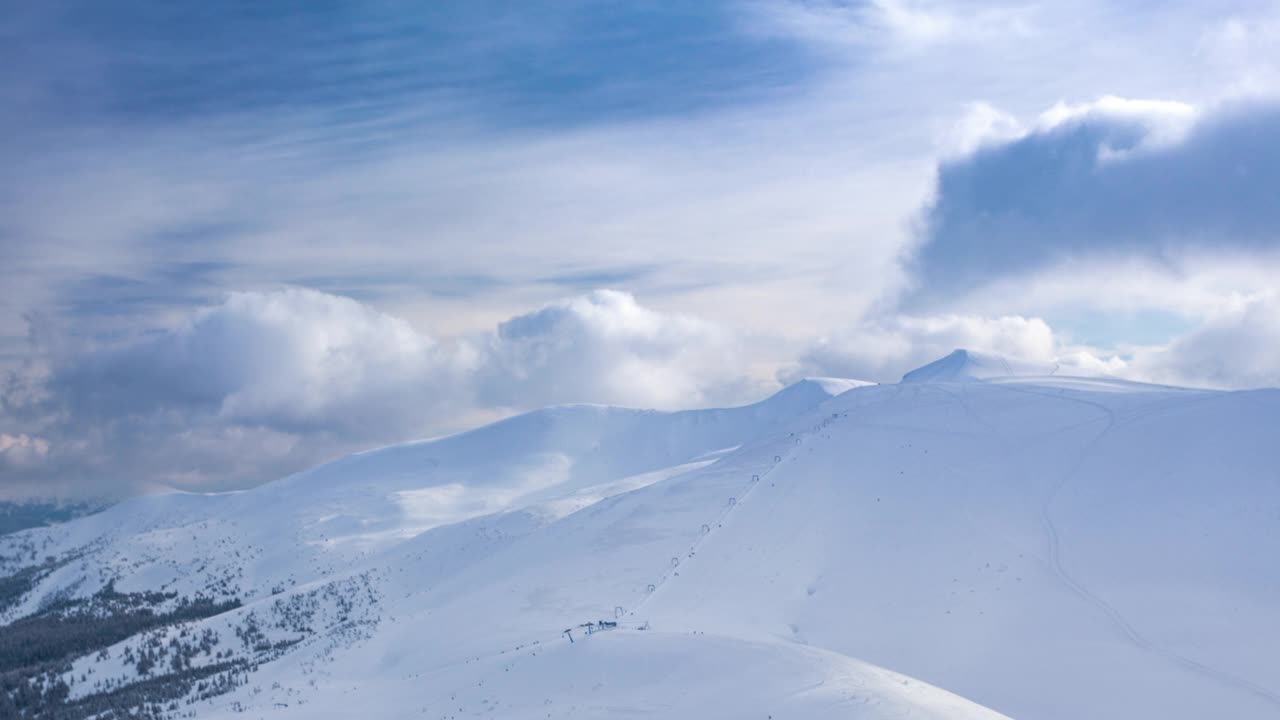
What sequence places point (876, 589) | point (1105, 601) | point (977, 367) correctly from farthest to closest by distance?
1. point (977, 367)
2. point (876, 589)
3. point (1105, 601)

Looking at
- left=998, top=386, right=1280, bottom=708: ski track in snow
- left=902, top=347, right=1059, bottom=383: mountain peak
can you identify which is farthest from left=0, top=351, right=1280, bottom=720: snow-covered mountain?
left=902, top=347, right=1059, bottom=383: mountain peak

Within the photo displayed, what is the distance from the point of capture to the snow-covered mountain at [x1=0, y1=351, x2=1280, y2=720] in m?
32.4

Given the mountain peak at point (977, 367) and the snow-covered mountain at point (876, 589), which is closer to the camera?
the snow-covered mountain at point (876, 589)

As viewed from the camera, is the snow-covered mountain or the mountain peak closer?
the snow-covered mountain

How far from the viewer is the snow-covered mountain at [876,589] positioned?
3238 cm

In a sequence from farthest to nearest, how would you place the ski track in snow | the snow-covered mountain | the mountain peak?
the mountain peak → the snow-covered mountain → the ski track in snow

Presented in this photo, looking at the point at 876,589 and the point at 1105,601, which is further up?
the point at 876,589

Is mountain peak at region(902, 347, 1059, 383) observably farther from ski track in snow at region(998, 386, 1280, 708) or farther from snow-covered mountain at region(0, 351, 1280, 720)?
ski track in snow at region(998, 386, 1280, 708)

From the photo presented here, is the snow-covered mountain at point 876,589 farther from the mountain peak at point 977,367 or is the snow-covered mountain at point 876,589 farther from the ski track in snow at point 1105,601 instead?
the mountain peak at point 977,367

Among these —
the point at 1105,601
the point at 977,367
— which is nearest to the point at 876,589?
the point at 1105,601

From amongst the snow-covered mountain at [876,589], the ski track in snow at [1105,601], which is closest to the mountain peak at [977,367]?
the snow-covered mountain at [876,589]

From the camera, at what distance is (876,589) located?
143 feet

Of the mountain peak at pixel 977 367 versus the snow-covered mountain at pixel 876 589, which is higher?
the mountain peak at pixel 977 367

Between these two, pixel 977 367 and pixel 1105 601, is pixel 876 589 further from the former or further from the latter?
pixel 977 367
